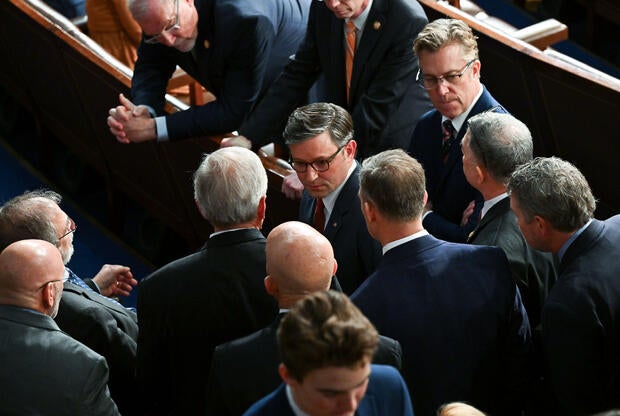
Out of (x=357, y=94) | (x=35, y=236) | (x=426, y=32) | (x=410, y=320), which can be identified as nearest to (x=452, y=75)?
(x=426, y=32)

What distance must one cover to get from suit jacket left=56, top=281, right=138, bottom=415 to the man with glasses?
2.31 feet

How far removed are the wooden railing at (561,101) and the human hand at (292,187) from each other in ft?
3.44

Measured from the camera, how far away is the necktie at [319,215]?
11.4 feet

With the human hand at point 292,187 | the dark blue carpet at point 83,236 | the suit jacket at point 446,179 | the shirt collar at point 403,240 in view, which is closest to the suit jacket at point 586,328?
the shirt collar at point 403,240

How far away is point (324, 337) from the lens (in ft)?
6.52

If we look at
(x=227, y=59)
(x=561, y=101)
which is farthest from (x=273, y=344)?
(x=561, y=101)

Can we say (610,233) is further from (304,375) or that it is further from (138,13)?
(138,13)

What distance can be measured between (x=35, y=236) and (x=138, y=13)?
3.97ft

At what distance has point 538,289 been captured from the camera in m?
3.04

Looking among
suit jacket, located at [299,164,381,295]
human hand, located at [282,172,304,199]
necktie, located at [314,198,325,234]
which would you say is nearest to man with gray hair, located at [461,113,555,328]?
Result: suit jacket, located at [299,164,381,295]

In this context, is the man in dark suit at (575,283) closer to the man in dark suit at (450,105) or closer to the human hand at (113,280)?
the man in dark suit at (450,105)

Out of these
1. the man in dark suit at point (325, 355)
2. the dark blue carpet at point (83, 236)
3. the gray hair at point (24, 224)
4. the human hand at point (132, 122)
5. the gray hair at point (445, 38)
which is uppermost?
the man in dark suit at point (325, 355)

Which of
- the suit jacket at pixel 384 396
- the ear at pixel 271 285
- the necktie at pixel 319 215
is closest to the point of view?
the suit jacket at pixel 384 396

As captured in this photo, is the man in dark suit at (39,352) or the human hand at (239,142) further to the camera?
the human hand at (239,142)
